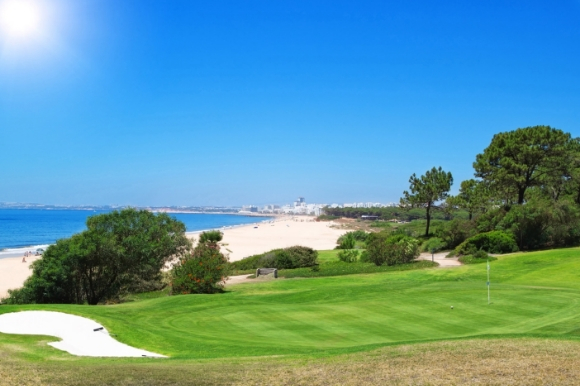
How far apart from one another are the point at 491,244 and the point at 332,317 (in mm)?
29040

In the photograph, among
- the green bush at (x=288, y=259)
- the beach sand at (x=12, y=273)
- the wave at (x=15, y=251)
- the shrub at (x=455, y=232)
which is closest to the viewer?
the beach sand at (x=12, y=273)

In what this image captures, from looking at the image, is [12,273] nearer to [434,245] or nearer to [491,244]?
[434,245]

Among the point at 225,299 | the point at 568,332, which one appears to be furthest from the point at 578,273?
the point at 225,299

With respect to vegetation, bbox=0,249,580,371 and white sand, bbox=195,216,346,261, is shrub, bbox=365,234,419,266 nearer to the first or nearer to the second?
vegetation, bbox=0,249,580,371

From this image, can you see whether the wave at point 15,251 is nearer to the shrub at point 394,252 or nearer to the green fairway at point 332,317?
the shrub at point 394,252

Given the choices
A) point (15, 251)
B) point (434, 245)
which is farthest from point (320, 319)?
point (15, 251)

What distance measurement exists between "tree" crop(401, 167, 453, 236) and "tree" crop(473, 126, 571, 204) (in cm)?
979

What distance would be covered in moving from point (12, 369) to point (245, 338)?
7.75m

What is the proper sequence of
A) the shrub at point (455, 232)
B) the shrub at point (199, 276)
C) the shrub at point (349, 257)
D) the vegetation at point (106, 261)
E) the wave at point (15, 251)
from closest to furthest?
1. the vegetation at point (106, 261)
2. the shrub at point (199, 276)
3. the shrub at point (349, 257)
4. the shrub at point (455, 232)
5. the wave at point (15, 251)

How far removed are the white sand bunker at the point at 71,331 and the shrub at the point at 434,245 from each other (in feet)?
129

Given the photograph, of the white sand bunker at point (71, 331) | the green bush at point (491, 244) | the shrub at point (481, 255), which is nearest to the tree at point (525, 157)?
the green bush at point (491, 244)

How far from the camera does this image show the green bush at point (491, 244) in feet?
141

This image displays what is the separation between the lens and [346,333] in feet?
55.5

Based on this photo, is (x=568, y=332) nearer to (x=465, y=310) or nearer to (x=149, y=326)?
(x=465, y=310)
